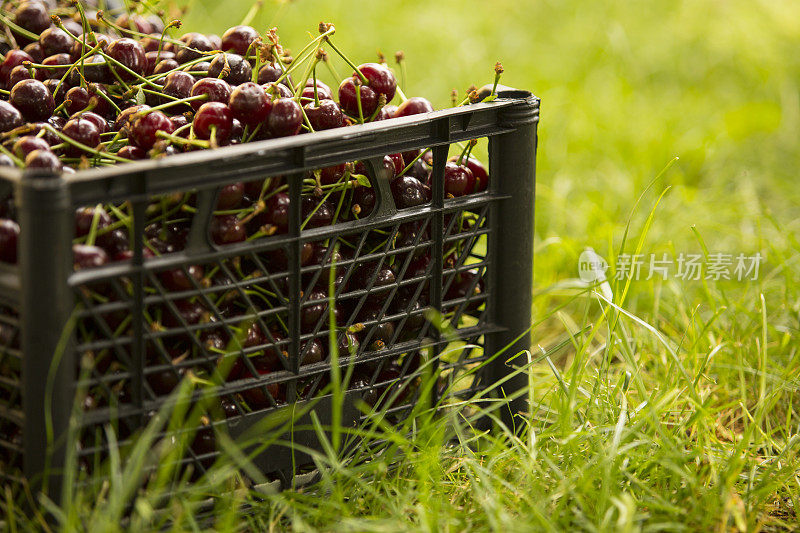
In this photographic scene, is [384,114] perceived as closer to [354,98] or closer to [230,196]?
[354,98]

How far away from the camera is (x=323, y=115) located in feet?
3.93

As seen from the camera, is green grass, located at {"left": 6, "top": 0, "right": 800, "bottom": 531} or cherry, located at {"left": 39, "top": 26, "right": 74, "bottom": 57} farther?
cherry, located at {"left": 39, "top": 26, "right": 74, "bottom": 57}

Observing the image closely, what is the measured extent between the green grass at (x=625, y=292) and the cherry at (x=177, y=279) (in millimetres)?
206

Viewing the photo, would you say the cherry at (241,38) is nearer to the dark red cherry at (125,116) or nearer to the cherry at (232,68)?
the cherry at (232,68)

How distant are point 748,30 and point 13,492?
3283 millimetres

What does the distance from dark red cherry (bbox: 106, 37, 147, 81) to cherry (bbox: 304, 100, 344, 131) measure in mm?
252

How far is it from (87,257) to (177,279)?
0.11 m

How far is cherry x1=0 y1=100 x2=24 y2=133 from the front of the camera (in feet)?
3.72

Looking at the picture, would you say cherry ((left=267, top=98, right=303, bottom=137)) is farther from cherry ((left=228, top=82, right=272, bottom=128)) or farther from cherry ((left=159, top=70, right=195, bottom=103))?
cherry ((left=159, top=70, right=195, bottom=103))

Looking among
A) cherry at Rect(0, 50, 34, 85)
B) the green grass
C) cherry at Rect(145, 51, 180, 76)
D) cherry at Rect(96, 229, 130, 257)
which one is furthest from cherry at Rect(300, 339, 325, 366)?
cherry at Rect(0, 50, 34, 85)

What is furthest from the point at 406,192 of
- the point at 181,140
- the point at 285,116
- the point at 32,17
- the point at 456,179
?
the point at 32,17

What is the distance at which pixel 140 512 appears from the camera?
94cm

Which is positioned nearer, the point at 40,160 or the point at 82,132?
the point at 40,160

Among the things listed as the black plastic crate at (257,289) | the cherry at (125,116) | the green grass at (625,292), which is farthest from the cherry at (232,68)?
the green grass at (625,292)
